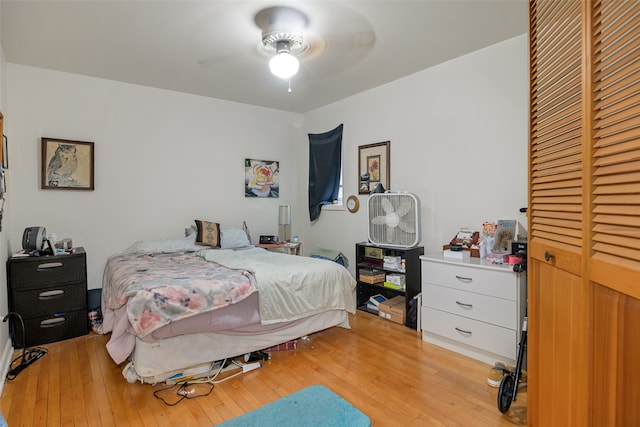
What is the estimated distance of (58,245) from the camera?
318cm

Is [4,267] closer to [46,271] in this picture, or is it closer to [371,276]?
[46,271]

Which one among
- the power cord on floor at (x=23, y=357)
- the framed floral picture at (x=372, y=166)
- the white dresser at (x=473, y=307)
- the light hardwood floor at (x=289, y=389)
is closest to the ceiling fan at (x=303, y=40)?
the framed floral picture at (x=372, y=166)

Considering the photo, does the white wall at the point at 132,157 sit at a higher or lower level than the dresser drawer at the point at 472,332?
higher

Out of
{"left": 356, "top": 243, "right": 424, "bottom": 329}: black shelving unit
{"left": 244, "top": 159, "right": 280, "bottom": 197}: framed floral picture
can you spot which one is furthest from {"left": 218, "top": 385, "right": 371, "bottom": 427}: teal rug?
{"left": 244, "top": 159, "right": 280, "bottom": 197}: framed floral picture

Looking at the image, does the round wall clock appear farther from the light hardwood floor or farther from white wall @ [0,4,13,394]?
white wall @ [0,4,13,394]

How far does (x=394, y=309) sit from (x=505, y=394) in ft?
4.86

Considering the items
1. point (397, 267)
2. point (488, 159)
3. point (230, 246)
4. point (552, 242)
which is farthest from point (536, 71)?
point (230, 246)

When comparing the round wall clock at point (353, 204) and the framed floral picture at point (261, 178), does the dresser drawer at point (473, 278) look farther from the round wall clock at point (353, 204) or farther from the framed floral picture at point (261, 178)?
the framed floral picture at point (261, 178)

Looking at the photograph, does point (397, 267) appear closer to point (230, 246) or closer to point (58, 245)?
point (230, 246)

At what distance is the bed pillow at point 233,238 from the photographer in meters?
3.91

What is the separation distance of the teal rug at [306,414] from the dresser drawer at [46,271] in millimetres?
2155

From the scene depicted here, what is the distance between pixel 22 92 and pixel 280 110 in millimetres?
2826

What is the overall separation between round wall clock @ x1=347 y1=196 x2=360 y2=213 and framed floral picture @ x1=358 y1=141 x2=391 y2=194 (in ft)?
0.41

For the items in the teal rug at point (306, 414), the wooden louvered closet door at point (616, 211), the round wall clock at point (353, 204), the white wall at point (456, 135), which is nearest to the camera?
the wooden louvered closet door at point (616, 211)
